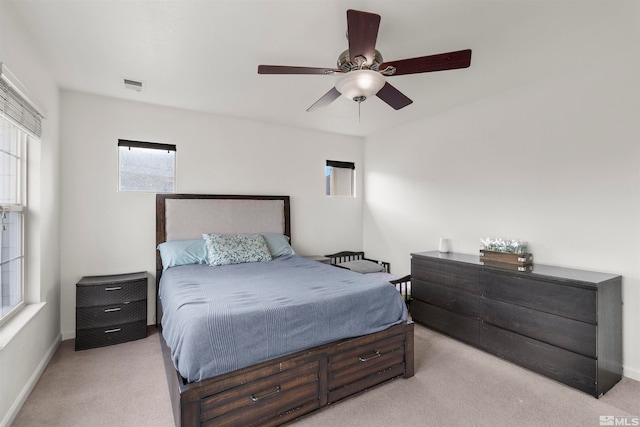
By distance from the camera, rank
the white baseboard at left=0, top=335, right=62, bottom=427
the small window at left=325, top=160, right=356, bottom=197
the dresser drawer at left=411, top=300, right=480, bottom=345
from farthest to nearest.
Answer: the small window at left=325, top=160, right=356, bottom=197 → the dresser drawer at left=411, top=300, right=480, bottom=345 → the white baseboard at left=0, top=335, right=62, bottom=427

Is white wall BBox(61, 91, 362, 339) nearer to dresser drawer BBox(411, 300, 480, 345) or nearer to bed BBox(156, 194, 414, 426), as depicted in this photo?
bed BBox(156, 194, 414, 426)

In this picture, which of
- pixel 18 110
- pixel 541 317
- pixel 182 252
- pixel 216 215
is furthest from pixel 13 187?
pixel 541 317

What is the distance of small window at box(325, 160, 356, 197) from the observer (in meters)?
5.04

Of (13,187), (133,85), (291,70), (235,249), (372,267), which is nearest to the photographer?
Result: (291,70)

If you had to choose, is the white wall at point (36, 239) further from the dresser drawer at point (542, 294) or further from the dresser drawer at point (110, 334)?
the dresser drawer at point (542, 294)

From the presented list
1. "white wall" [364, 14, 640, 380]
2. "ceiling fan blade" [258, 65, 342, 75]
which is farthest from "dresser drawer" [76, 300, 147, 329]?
"white wall" [364, 14, 640, 380]

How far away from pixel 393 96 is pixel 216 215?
2653mm

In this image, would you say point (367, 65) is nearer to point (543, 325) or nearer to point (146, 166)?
point (543, 325)

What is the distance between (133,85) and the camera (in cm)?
303

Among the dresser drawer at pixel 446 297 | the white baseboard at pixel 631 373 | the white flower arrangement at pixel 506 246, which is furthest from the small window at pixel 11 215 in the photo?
the white baseboard at pixel 631 373

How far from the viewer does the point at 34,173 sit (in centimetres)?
254

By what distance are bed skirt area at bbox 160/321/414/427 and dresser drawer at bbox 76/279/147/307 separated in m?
1.43

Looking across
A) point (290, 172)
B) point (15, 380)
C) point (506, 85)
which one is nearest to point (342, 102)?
point (290, 172)

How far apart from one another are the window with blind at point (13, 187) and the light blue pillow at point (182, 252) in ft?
3.80
